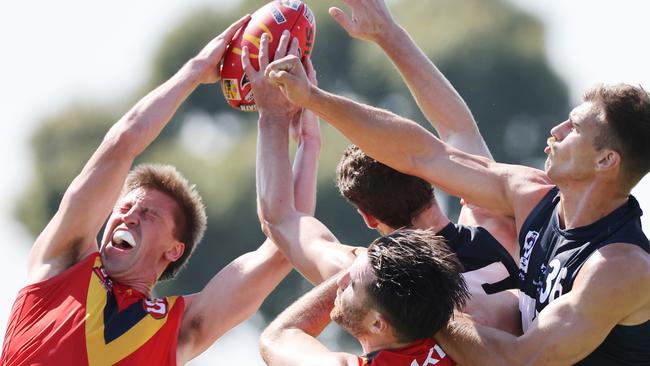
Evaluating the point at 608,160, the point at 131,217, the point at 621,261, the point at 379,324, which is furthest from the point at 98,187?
the point at 621,261

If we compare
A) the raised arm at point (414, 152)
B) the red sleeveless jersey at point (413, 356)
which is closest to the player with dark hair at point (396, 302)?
the red sleeveless jersey at point (413, 356)

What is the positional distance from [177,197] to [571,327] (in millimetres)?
2940

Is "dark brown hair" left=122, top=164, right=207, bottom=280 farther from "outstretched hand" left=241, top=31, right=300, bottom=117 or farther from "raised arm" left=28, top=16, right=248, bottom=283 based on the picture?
"outstretched hand" left=241, top=31, right=300, bottom=117

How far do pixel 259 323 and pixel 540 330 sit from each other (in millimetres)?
21010

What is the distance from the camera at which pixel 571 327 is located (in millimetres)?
7305

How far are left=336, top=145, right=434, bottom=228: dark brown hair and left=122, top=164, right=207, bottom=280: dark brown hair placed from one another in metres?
1.61

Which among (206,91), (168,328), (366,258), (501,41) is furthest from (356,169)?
(501,41)

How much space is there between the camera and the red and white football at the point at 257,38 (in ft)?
29.2

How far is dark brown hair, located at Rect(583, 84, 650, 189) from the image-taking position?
25.2 ft

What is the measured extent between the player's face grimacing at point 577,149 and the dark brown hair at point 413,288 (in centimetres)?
87

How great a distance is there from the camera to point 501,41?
3394 cm

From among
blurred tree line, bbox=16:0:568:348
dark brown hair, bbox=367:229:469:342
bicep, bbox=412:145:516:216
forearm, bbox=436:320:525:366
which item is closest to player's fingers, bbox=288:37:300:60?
bicep, bbox=412:145:516:216

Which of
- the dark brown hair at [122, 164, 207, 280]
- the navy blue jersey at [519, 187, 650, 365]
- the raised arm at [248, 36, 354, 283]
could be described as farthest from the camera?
the dark brown hair at [122, 164, 207, 280]

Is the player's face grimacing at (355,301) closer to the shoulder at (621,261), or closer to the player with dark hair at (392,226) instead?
the player with dark hair at (392,226)
